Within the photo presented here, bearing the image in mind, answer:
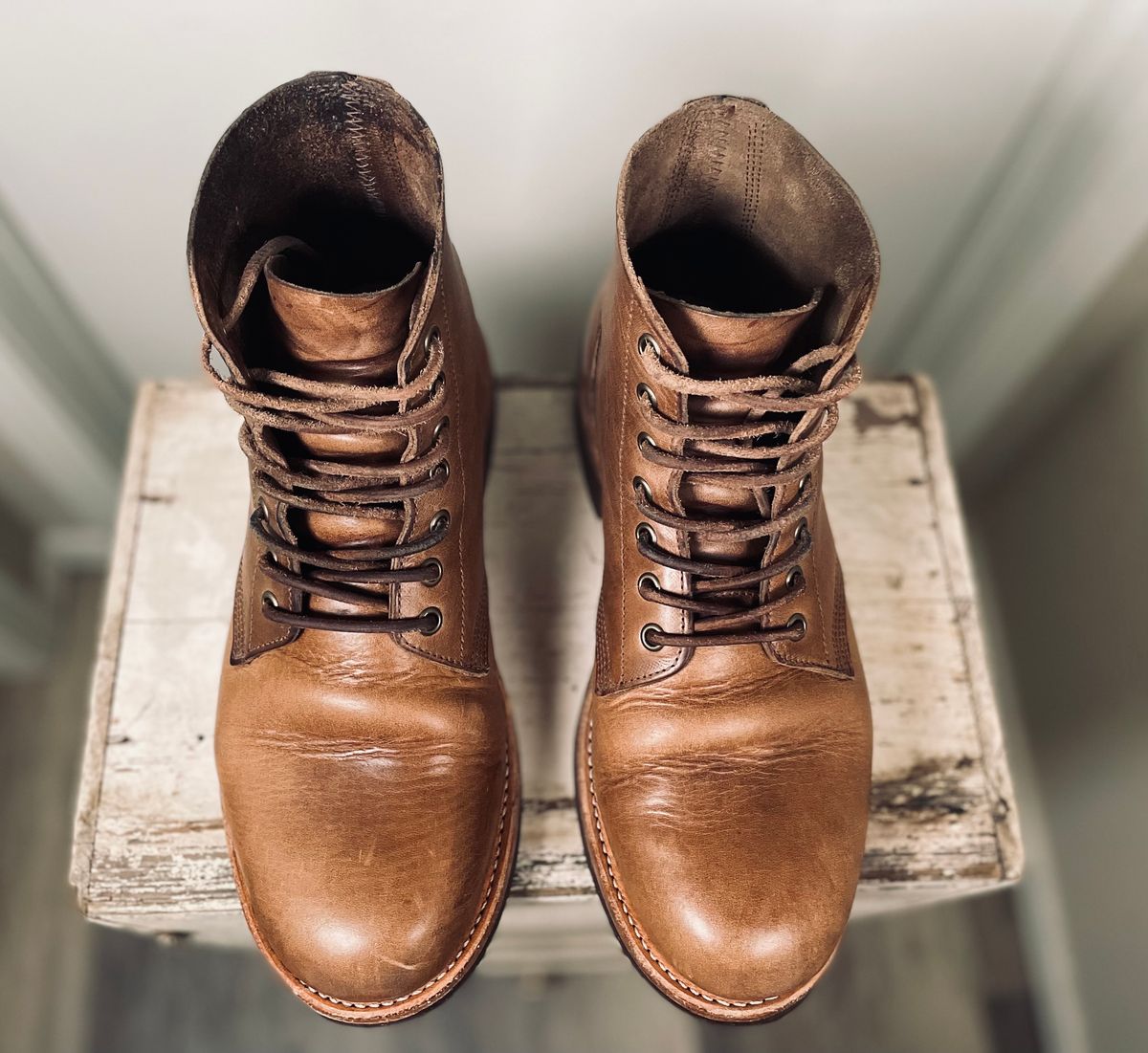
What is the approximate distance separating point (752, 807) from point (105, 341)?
2.87ft

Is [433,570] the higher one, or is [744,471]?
[744,471]

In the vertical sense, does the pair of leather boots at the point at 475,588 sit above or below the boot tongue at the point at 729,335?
below

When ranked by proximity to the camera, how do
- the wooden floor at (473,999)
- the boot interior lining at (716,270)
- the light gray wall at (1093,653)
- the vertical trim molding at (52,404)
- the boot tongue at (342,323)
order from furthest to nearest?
the wooden floor at (473,999), the light gray wall at (1093,653), the vertical trim molding at (52,404), the boot interior lining at (716,270), the boot tongue at (342,323)

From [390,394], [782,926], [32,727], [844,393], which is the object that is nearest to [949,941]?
[782,926]

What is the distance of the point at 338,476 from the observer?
56cm

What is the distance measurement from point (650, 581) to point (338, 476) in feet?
0.71

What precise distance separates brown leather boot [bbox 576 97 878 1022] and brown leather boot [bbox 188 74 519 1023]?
107 millimetres

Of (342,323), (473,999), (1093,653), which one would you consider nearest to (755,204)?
(342,323)

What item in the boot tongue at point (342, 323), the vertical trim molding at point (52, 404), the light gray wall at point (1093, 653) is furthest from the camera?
the light gray wall at point (1093, 653)

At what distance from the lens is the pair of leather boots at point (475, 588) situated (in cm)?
53

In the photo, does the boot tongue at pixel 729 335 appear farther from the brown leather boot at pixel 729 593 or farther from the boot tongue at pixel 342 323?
the boot tongue at pixel 342 323

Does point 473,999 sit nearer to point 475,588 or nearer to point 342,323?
point 475,588

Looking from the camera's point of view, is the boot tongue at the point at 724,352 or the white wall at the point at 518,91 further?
the white wall at the point at 518,91

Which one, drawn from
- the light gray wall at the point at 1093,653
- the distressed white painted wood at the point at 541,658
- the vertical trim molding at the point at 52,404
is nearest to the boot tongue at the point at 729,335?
the distressed white painted wood at the point at 541,658
